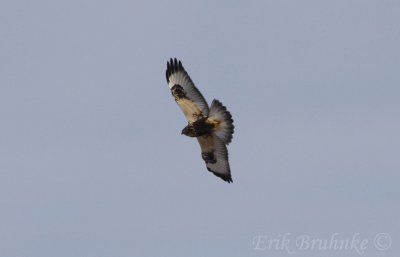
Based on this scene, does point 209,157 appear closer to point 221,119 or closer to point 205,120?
point 205,120

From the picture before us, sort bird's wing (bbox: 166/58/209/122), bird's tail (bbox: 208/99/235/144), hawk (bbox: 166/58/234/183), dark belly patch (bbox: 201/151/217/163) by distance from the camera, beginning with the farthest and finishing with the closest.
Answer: dark belly patch (bbox: 201/151/217/163), bird's wing (bbox: 166/58/209/122), hawk (bbox: 166/58/234/183), bird's tail (bbox: 208/99/235/144)

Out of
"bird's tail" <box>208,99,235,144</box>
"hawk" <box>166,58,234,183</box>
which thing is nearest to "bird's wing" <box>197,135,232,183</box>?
"hawk" <box>166,58,234,183</box>

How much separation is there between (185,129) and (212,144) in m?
1.17

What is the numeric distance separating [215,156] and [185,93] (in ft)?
7.10

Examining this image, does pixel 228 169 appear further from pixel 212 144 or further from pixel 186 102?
pixel 186 102

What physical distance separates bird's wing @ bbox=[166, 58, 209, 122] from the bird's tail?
457mm

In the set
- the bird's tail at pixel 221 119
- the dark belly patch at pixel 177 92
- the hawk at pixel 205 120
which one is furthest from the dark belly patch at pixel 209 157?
the dark belly patch at pixel 177 92

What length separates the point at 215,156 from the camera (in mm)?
21406

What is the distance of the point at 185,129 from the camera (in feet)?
67.1

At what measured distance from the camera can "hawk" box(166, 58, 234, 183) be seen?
20000mm

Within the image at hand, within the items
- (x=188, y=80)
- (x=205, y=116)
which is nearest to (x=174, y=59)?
(x=188, y=80)

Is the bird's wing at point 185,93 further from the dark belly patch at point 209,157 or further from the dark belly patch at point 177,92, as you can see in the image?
the dark belly patch at point 209,157

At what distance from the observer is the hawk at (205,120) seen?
65.6 ft

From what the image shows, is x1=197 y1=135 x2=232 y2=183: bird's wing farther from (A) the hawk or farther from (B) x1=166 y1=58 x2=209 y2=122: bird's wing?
(B) x1=166 y1=58 x2=209 y2=122: bird's wing
